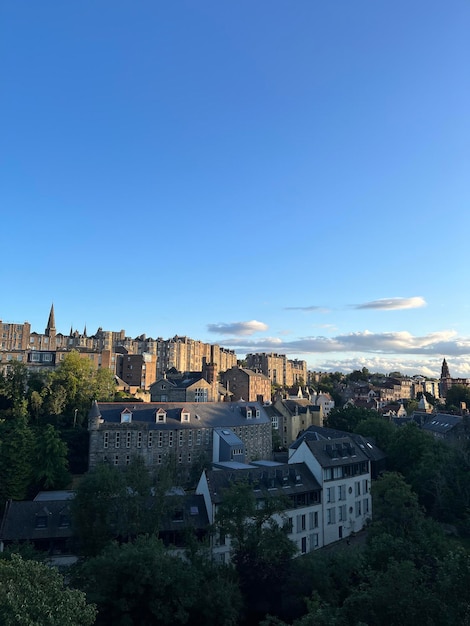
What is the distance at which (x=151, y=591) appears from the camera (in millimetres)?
24781

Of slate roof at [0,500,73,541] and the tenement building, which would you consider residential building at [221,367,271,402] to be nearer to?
the tenement building

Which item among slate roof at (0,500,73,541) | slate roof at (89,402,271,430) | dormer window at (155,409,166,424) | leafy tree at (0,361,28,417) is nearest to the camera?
slate roof at (0,500,73,541)

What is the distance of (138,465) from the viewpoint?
34969 mm

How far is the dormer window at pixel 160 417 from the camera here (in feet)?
183

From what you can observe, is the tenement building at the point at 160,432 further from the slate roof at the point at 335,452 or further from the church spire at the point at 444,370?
the church spire at the point at 444,370

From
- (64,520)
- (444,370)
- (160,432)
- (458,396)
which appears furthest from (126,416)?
(444,370)

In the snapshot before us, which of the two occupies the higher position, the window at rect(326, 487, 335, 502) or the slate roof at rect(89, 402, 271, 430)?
the slate roof at rect(89, 402, 271, 430)

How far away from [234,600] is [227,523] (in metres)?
5.31

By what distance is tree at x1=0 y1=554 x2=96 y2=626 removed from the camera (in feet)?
50.6

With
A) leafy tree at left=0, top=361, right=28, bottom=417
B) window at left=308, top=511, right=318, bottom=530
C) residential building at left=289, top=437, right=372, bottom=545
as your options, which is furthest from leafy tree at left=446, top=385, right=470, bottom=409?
leafy tree at left=0, top=361, right=28, bottom=417

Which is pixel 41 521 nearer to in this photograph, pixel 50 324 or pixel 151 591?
pixel 151 591

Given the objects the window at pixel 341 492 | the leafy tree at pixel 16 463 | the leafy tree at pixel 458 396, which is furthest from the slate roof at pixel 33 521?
the leafy tree at pixel 458 396

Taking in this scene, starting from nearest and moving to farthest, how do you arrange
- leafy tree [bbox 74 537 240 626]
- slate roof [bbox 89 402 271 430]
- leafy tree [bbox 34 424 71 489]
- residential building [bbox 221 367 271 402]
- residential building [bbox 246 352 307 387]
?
leafy tree [bbox 74 537 240 626]
leafy tree [bbox 34 424 71 489]
slate roof [bbox 89 402 271 430]
residential building [bbox 221 367 271 402]
residential building [bbox 246 352 307 387]

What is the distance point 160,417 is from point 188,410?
14.5 ft
